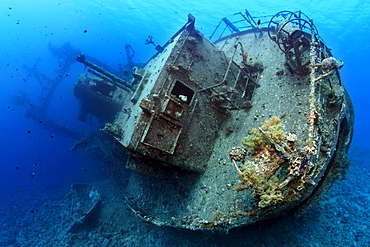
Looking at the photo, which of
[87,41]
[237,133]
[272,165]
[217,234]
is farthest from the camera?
[87,41]

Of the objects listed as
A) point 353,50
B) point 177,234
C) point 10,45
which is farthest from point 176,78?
point 10,45

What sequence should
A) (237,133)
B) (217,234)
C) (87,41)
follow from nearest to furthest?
(217,234), (237,133), (87,41)

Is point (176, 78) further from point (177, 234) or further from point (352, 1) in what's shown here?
point (352, 1)

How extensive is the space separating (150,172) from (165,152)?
47.0 inches

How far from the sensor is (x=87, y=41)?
9394 centimetres

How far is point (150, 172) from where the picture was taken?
5.97 meters

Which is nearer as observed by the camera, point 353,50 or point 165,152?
point 165,152

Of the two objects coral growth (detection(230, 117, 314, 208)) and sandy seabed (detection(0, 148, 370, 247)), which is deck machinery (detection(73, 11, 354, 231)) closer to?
coral growth (detection(230, 117, 314, 208))

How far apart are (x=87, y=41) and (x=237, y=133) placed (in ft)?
362

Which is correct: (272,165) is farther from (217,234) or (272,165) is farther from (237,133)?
(217,234)

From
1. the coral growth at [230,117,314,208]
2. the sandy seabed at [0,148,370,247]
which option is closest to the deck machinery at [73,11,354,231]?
the coral growth at [230,117,314,208]

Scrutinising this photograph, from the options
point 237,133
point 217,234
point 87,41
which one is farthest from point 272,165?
point 87,41

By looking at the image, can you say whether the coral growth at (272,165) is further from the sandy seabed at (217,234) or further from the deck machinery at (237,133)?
the sandy seabed at (217,234)

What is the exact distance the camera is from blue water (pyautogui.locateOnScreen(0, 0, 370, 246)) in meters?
31.2
